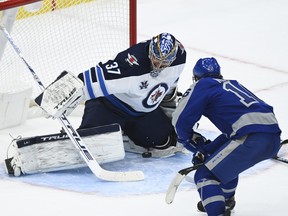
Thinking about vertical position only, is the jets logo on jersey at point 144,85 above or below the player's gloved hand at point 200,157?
above

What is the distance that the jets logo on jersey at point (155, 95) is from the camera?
4230 mm

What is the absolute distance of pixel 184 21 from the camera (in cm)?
698

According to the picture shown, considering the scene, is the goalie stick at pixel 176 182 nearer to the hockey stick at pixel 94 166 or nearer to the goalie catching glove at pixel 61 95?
the hockey stick at pixel 94 166

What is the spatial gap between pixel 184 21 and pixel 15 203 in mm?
3449

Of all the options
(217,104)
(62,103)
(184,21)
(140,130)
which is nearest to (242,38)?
(184,21)

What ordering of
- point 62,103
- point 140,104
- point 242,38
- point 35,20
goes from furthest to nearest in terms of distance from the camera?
point 242,38
point 35,20
point 140,104
point 62,103

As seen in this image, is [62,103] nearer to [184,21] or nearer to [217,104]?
[217,104]

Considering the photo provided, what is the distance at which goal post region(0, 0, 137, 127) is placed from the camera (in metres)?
4.95

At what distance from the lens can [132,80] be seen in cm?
412

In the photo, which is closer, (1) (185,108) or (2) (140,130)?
(1) (185,108)

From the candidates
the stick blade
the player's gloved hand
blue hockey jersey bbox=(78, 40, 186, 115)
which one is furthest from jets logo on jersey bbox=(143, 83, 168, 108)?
the stick blade

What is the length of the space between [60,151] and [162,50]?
640 millimetres

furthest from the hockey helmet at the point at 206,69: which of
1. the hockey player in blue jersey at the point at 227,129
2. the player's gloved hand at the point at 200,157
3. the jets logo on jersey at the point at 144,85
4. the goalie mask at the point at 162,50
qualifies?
the jets logo on jersey at the point at 144,85

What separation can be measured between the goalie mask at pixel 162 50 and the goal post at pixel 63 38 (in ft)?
2.42
